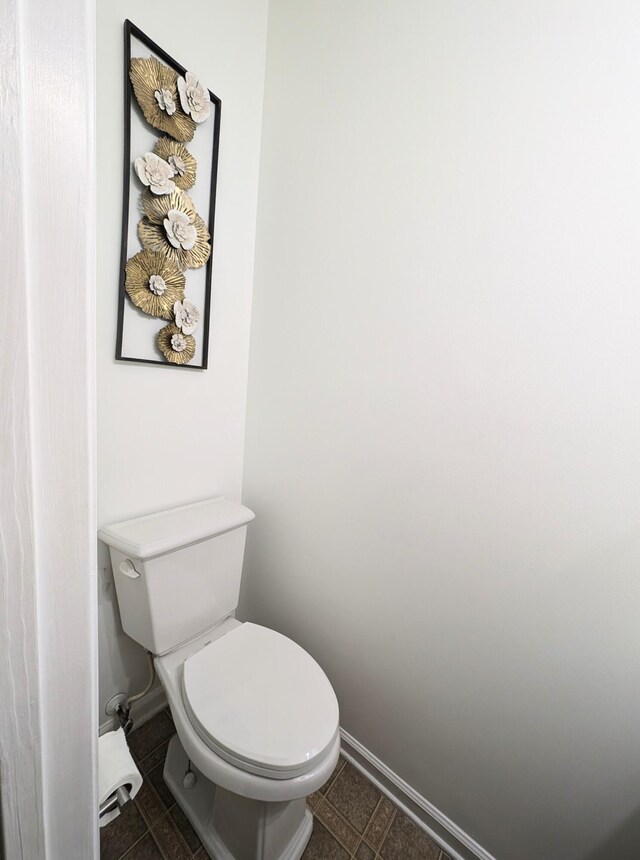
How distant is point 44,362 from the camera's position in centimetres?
27

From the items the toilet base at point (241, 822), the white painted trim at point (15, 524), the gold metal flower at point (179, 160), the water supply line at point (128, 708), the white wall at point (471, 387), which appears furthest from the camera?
the water supply line at point (128, 708)

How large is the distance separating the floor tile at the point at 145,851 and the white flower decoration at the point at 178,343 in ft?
4.57

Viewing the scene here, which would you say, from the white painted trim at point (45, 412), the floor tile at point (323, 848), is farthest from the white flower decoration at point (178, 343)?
the floor tile at point (323, 848)

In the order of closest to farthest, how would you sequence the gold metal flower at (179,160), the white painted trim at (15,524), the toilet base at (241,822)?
1. the white painted trim at (15,524)
2. the toilet base at (241,822)
3. the gold metal flower at (179,160)

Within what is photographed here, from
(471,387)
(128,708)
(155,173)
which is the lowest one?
(128,708)

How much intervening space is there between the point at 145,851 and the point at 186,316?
1506 mm

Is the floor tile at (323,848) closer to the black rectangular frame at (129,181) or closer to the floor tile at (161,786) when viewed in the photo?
the floor tile at (161,786)

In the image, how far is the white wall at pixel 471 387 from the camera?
0.73 metres

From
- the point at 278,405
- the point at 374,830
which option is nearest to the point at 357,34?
the point at 278,405

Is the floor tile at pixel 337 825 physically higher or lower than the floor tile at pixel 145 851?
lower

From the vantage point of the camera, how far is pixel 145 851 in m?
0.91

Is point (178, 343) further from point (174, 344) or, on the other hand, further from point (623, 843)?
point (623, 843)

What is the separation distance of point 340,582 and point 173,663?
560 millimetres

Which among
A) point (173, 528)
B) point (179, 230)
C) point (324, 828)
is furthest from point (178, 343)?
point (324, 828)
